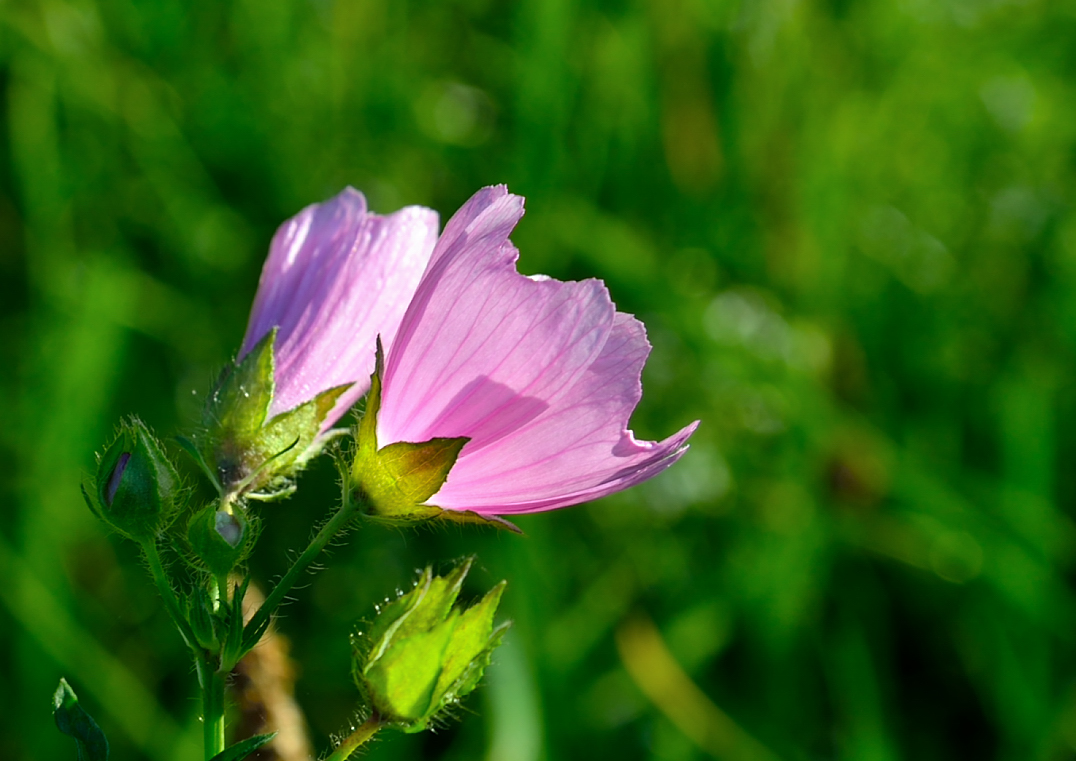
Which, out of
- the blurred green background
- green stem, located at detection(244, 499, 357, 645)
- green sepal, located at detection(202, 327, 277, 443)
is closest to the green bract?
green sepal, located at detection(202, 327, 277, 443)

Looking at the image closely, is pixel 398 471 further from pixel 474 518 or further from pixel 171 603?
pixel 171 603

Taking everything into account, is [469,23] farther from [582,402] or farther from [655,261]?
[582,402]

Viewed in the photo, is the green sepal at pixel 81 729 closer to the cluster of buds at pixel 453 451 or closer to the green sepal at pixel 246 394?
the cluster of buds at pixel 453 451

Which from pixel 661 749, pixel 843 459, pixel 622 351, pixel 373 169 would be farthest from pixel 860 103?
pixel 622 351

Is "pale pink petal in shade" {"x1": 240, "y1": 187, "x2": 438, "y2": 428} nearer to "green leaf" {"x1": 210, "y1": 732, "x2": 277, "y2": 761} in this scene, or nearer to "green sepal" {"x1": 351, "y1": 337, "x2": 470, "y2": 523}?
"green sepal" {"x1": 351, "y1": 337, "x2": 470, "y2": 523}

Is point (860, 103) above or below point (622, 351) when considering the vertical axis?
below

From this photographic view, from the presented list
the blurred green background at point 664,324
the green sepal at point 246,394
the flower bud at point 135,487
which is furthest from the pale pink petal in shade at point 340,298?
the blurred green background at point 664,324
